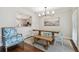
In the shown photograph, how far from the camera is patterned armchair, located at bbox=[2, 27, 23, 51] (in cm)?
134

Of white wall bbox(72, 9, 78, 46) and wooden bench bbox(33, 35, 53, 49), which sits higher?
white wall bbox(72, 9, 78, 46)

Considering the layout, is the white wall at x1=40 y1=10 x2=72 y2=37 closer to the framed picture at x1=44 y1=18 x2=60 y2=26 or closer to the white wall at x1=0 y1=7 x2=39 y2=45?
the framed picture at x1=44 y1=18 x2=60 y2=26

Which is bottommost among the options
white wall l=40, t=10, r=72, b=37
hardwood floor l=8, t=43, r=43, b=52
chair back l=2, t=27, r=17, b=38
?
hardwood floor l=8, t=43, r=43, b=52

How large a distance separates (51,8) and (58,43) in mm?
605

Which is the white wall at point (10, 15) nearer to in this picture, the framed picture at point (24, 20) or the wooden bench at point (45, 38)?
the framed picture at point (24, 20)

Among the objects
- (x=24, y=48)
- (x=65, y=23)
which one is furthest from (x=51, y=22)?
(x=24, y=48)

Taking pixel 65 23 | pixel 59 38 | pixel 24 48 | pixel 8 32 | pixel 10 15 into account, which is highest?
pixel 10 15

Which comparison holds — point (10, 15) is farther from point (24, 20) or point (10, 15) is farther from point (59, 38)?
point (59, 38)

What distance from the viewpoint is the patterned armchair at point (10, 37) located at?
4.39 feet

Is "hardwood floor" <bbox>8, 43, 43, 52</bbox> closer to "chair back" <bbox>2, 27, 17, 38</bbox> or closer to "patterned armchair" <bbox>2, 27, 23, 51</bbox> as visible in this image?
"patterned armchair" <bbox>2, 27, 23, 51</bbox>

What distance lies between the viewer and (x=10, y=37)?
1369 mm

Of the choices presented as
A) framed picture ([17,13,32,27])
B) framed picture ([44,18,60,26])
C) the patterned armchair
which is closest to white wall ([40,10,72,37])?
framed picture ([44,18,60,26])

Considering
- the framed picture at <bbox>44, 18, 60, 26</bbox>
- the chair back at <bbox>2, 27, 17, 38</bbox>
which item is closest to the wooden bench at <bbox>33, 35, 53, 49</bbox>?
the framed picture at <bbox>44, 18, 60, 26</bbox>
